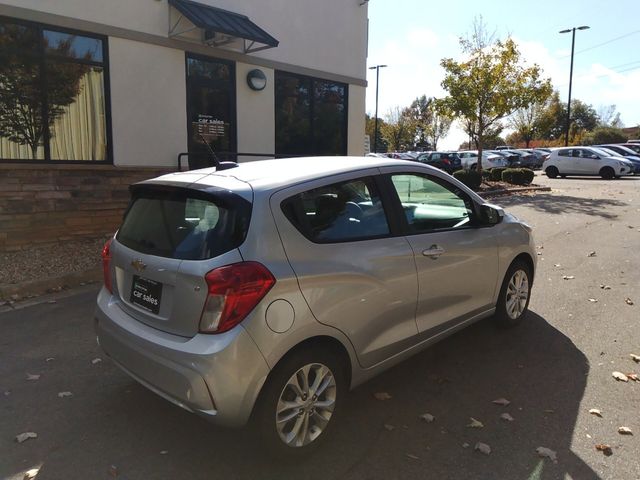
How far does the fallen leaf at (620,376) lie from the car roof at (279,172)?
2366 millimetres

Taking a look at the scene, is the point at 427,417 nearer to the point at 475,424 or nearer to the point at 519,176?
the point at 475,424

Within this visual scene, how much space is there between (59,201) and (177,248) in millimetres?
6330

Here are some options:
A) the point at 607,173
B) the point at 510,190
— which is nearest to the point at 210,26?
the point at 510,190

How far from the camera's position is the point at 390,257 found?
3234mm

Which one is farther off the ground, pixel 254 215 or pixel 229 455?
pixel 254 215

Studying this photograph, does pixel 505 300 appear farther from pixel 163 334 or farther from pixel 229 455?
pixel 163 334

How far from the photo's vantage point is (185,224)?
2.87m

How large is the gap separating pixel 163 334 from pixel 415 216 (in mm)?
1953

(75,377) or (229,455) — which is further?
(75,377)

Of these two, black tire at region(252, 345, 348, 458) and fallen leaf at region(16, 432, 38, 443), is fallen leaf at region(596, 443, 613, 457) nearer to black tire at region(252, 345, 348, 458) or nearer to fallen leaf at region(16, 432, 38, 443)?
black tire at region(252, 345, 348, 458)

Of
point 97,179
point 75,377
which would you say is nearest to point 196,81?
point 97,179

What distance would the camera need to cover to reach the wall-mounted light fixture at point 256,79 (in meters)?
10.5

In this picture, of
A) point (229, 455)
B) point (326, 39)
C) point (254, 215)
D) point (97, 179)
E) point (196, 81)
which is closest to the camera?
point (254, 215)

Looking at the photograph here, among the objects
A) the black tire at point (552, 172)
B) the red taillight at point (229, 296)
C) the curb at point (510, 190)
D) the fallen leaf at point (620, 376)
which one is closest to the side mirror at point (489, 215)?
the fallen leaf at point (620, 376)
